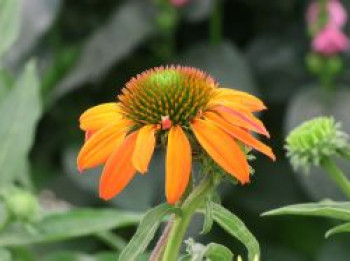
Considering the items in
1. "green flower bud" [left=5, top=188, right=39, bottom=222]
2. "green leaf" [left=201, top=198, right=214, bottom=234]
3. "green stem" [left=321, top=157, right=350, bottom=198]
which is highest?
"green leaf" [left=201, top=198, right=214, bottom=234]

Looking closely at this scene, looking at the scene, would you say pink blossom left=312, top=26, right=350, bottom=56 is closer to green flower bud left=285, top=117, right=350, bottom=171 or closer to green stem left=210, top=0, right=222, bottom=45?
green stem left=210, top=0, right=222, bottom=45

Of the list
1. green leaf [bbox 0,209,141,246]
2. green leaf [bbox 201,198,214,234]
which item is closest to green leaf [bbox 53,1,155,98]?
green leaf [bbox 0,209,141,246]

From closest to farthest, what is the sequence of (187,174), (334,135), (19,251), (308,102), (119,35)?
(187,174)
(334,135)
(19,251)
(308,102)
(119,35)

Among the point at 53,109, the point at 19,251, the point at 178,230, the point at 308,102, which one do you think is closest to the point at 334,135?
the point at 178,230

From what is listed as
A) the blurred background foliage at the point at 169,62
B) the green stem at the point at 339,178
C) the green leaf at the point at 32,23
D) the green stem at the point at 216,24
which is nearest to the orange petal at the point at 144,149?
the green stem at the point at 339,178

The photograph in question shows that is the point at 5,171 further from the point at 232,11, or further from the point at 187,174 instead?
the point at 232,11

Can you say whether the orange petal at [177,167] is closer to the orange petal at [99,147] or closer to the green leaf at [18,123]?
the orange petal at [99,147]

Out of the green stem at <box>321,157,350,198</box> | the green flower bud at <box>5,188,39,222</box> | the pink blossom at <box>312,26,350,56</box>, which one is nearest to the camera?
the green stem at <box>321,157,350,198</box>
